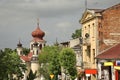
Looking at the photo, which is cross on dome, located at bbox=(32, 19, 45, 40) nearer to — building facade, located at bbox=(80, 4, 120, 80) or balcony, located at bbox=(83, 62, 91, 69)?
balcony, located at bbox=(83, 62, 91, 69)

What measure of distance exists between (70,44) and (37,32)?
54.0 metres

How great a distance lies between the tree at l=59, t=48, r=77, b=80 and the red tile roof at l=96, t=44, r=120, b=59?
11.9 m

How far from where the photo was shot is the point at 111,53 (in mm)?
54250

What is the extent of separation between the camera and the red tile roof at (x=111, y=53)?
5198 centimetres

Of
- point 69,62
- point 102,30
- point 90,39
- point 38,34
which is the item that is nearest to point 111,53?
point 102,30

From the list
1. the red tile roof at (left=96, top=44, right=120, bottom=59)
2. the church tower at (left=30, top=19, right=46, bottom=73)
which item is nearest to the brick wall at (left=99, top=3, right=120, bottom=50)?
the red tile roof at (left=96, top=44, right=120, bottom=59)

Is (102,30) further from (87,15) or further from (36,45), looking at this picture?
(36,45)

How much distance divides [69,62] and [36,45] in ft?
210

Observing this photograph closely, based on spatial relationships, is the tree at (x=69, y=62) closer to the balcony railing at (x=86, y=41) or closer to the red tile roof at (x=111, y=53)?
the balcony railing at (x=86, y=41)

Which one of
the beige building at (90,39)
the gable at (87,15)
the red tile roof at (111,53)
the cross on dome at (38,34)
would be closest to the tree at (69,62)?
the beige building at (90,39)

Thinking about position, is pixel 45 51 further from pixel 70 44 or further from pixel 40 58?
pixel 70 44

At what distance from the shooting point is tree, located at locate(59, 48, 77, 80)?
6875cm

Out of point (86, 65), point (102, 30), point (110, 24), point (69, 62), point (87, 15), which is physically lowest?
point (86, 65)

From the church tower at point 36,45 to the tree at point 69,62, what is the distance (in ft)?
186
